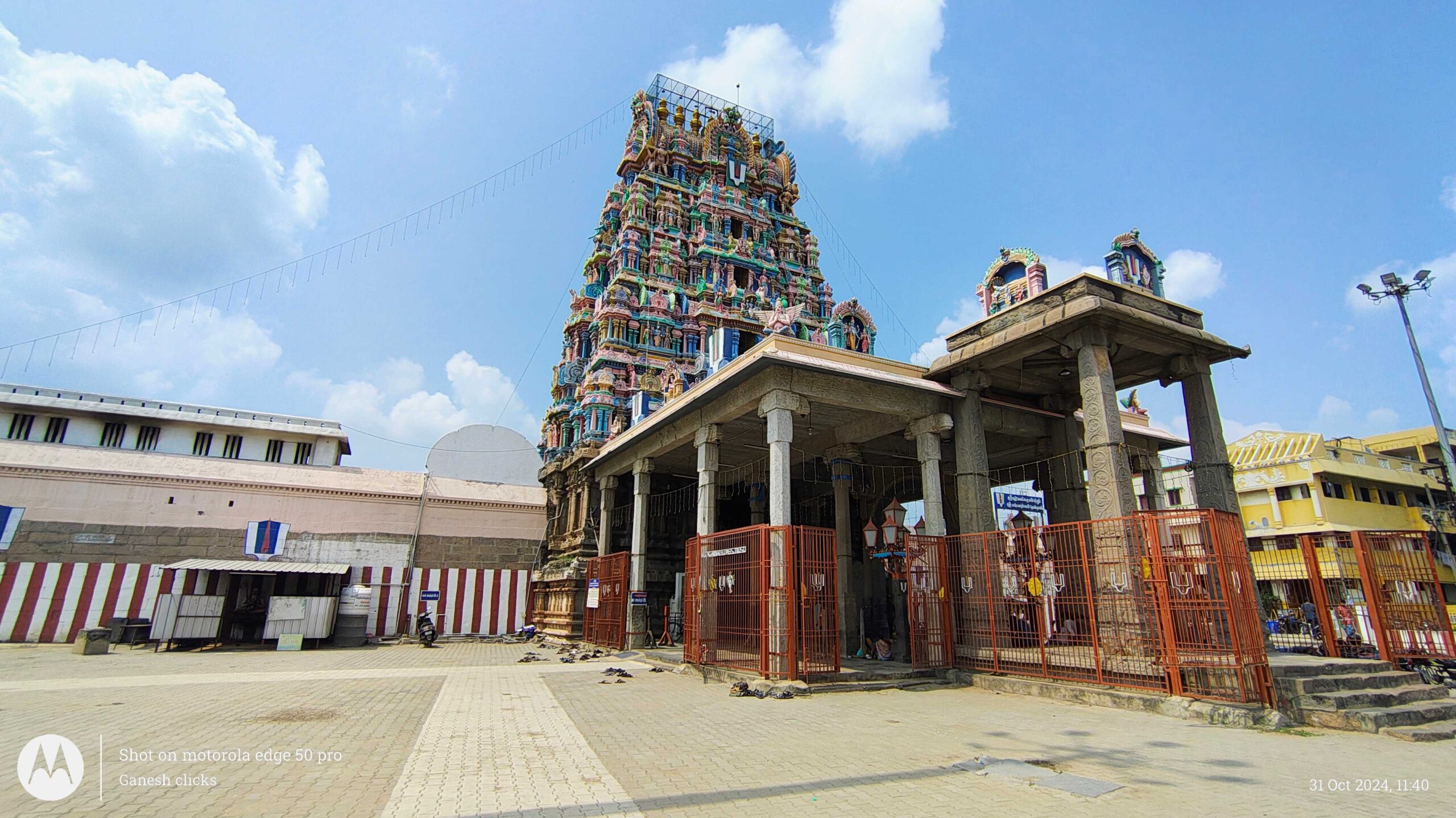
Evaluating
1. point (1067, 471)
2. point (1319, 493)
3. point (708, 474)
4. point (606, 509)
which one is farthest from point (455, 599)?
point (1319, 493)

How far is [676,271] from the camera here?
35.5 m

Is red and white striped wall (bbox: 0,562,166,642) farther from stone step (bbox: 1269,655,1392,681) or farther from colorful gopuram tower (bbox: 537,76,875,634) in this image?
stone step (bbox: 1269,655,1392,681)

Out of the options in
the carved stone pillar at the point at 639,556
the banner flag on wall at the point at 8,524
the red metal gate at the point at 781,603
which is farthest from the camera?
the banner flag on wall at the point at 8,524

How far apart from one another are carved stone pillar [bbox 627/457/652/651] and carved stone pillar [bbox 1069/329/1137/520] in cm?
1177

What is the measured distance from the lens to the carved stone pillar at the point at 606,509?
72.5ft

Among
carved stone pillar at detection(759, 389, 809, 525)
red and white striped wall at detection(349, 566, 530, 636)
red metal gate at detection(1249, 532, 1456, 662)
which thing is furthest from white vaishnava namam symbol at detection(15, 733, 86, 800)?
red and white striped wall at detection(349, 566, 530, 636)

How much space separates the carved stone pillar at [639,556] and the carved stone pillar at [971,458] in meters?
9.04

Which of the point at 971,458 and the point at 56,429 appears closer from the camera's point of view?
the point at 971,458

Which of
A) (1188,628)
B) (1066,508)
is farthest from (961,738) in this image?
(1066,508)

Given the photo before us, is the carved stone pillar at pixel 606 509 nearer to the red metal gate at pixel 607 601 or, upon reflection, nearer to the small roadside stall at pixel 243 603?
the red metal gate at pixel 607 601

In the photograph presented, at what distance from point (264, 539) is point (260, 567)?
240 centimetres

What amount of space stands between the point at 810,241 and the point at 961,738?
37.4m

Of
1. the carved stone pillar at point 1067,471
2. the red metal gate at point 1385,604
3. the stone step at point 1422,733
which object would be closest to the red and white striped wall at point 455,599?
the carved stone pillar at point 1067,471

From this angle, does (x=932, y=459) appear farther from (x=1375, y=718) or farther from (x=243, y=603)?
(x=243, y=603)
